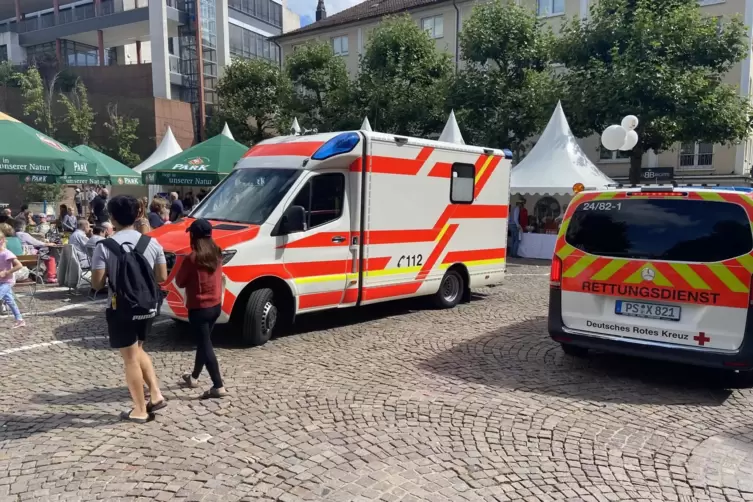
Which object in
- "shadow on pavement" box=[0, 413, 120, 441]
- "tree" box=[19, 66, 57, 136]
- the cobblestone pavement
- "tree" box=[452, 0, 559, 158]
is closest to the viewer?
the cobblestone pavement

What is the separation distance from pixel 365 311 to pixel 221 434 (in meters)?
5.20

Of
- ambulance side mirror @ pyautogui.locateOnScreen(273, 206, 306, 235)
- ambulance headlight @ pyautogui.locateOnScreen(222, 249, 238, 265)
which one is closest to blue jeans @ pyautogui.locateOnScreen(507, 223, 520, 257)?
ambulance side mirror @ pyautogui.locateOnScreen(273, 206, 306, 235)

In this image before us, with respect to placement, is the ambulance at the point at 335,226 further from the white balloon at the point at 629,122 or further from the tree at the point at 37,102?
the tree at the point at 37,102

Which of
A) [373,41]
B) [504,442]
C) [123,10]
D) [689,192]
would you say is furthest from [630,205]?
[123,10]

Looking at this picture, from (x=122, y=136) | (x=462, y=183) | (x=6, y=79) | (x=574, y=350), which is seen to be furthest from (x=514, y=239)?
(x=6, y=79)

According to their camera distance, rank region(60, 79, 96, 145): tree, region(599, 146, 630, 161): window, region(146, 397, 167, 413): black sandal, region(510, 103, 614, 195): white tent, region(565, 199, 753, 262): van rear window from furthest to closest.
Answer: region(60, 79, 96, 145): tree < region(599, 146, 630, 161): window < region(510, 103, 614, 195): white tent < region(565, 199, 753, 262): van rear window < region(146, 397, 167, 413): black sandal

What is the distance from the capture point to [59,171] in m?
10.8

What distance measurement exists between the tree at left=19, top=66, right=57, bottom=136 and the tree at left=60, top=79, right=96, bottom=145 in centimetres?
97

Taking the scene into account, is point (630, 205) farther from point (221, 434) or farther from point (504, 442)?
point (221, 434)

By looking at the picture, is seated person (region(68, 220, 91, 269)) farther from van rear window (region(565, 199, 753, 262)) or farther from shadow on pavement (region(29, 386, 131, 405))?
van rear window (region(565, 199, 753, 262))

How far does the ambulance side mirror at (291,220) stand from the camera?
7.23m

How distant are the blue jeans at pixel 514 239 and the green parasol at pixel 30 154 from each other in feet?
39.4

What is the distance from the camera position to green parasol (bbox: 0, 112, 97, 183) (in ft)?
33.4

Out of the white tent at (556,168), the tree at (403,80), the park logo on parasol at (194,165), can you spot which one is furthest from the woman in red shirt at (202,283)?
the tree at (403,80)
